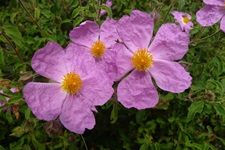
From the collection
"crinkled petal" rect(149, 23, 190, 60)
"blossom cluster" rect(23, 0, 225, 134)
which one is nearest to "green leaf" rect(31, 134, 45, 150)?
"blossom cluster" rect(23, 0, 225, 134)

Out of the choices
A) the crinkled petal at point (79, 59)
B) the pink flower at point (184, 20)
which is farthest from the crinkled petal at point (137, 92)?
the pink flower at point (184, 20)

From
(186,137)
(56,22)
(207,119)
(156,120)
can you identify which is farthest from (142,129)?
(56,22)

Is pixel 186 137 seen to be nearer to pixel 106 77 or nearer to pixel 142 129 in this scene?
pixel 142 129

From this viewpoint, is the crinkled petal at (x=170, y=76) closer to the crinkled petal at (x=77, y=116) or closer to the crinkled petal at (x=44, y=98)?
the crinkled petal at (x=77, y=116)

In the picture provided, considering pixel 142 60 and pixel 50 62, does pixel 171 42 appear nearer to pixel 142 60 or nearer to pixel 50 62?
pixel 142 60

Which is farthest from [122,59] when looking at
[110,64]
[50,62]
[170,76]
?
[50,62]

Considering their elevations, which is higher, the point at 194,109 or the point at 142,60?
the point at 142,60
